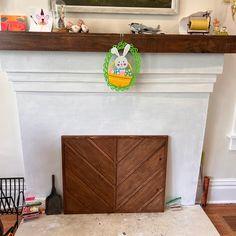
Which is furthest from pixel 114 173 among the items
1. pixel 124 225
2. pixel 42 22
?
pixel 42 22

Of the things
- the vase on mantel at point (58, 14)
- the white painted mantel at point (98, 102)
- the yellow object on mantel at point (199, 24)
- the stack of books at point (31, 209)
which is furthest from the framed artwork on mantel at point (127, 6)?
the stack of books at point (31, 209)

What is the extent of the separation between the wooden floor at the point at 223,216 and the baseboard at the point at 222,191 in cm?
5

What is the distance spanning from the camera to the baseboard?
1.97 metres

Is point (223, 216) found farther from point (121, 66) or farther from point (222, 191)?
point (121, 66)

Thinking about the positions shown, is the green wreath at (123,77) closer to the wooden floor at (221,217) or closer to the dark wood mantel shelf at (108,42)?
the dark wood mantel shelf at (108,42)

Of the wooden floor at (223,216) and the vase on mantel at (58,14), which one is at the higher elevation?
the vase on mantel at (58,14)

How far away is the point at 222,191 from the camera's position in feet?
6.51

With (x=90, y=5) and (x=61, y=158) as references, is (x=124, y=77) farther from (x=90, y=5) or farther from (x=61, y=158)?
(x=61, y=158)

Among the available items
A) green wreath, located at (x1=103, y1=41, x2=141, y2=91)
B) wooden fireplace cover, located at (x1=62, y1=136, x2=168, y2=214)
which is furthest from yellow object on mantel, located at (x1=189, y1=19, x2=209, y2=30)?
wooden fireplace cover, located at (x1=62, y1=136, x2=168, y2=214)

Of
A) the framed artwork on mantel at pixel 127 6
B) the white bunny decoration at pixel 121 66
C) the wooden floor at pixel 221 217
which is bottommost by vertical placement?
the wooden floor at pixel 221 217

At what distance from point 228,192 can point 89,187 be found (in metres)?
1.08

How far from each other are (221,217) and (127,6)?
156cm

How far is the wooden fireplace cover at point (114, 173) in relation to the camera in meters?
1.65

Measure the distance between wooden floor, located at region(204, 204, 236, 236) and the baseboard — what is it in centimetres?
5
